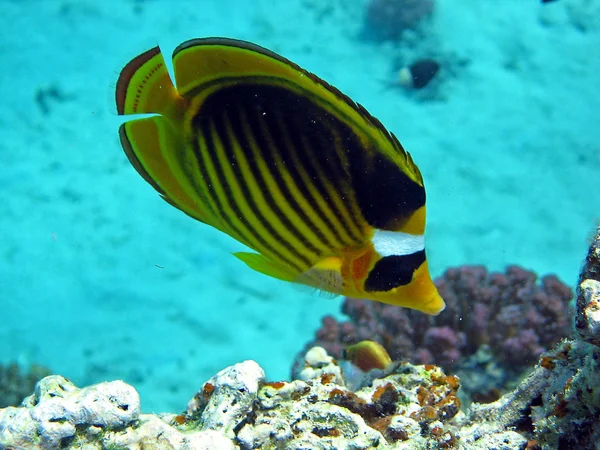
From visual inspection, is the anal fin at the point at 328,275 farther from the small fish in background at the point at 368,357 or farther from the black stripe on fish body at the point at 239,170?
the small fish in background at the point at 368,357

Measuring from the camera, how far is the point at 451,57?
6.73 meters

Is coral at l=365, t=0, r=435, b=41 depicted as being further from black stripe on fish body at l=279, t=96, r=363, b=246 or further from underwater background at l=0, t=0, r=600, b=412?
black stripe on fish body at l=279, t=96, r=363, b=246

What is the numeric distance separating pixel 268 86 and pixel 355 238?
1.24ft

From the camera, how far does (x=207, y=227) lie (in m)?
5.30

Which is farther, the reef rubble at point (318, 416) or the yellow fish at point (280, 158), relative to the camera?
the reef rubble at point (318, 416)

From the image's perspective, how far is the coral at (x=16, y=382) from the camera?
4062 millimetres

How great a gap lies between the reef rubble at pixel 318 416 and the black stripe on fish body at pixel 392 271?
17.0 inches

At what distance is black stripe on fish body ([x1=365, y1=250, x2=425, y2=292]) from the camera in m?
1.19

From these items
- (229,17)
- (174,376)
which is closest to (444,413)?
(174,376)

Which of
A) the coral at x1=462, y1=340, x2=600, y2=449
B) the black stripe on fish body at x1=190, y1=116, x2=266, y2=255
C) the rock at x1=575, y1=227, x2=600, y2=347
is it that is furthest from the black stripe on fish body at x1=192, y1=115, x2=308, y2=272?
the coral at x1=462, y1=340, x2=600, y2=449

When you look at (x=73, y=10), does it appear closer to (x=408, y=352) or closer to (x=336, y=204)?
(x=408, y=352)

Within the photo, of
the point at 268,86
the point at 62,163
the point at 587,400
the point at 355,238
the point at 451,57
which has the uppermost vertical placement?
the point at 451,57

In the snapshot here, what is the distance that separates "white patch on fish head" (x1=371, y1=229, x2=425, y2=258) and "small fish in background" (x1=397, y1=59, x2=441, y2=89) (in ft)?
18.3

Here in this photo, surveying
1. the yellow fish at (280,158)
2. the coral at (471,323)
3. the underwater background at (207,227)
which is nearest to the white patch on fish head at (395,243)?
the yellow fish at (280,158)
